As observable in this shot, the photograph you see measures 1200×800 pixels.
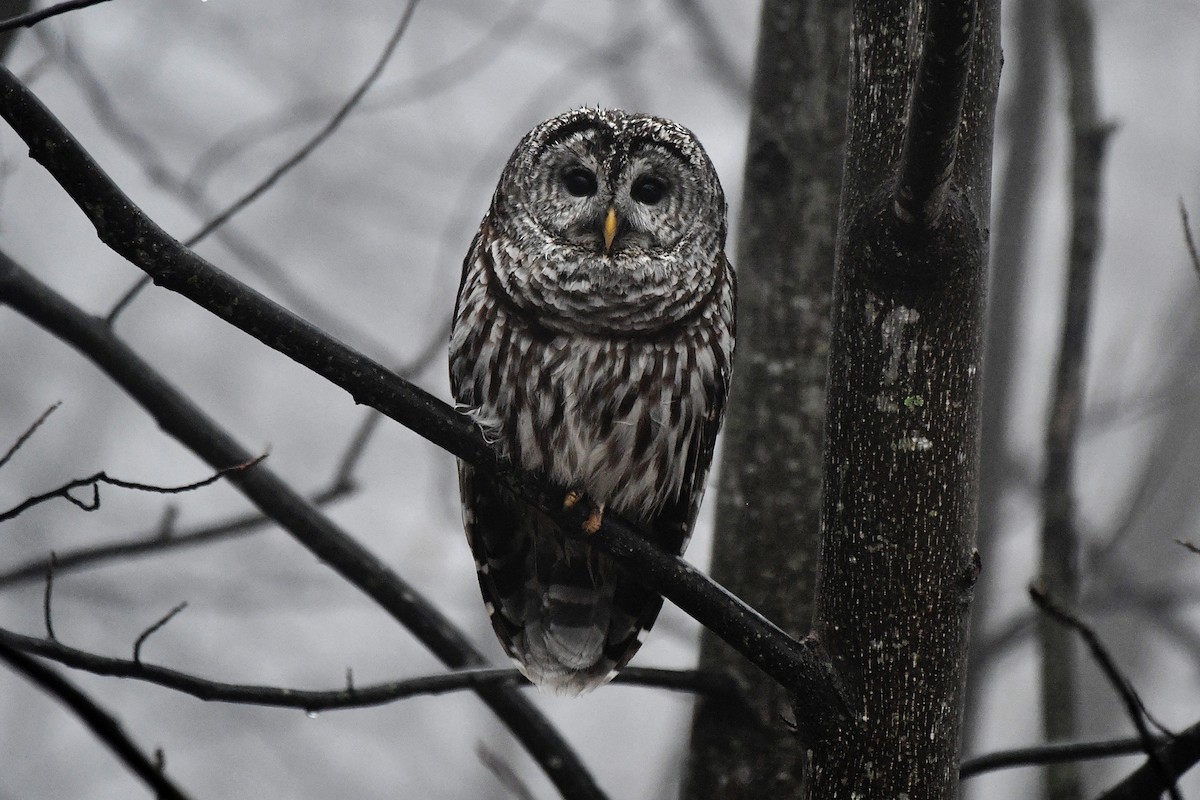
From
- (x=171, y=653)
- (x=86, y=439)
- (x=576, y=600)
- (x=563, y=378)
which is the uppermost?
(x=86, y=439)

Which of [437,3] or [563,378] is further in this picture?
[437,3]

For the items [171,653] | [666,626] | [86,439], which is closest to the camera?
[666,626]

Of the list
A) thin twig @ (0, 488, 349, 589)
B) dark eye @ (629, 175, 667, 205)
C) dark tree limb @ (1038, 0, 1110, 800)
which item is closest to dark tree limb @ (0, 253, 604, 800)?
thin twig @ (0, 488, 349, 589)

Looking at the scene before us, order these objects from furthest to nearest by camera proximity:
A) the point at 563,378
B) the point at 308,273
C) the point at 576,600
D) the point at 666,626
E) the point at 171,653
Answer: the point at 308,273 < the point at 171,653 < the point at 666,626 < the point at 576,600 < the point at 563,378

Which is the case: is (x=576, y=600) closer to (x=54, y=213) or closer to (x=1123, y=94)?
(x=54, y=213)

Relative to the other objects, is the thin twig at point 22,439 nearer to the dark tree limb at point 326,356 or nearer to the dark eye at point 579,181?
the dark tree limb at point 326,356

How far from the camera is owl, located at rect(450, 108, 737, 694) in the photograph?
3348 mm

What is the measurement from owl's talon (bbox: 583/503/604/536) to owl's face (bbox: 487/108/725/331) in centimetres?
70

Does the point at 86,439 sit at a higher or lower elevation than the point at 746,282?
higher

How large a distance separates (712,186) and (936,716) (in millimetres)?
1961

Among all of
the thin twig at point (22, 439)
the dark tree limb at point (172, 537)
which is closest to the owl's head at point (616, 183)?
the dark tree limb at point (172, 537)

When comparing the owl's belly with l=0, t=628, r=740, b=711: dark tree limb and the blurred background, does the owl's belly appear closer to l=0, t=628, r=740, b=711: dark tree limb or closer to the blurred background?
l=0, t=628, r=740, b=711: dark tree limb

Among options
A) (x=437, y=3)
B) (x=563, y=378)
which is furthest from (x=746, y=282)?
(x=437, y=3)

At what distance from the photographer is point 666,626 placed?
5.72m
